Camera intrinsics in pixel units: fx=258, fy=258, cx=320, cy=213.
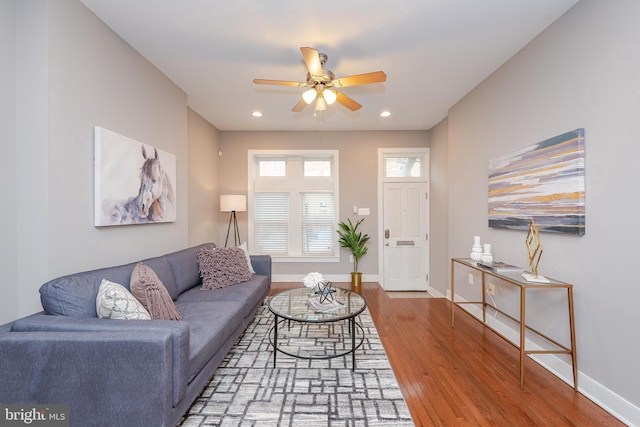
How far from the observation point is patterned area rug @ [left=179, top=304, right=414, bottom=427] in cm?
152

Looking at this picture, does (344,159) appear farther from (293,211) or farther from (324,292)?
(324,292)

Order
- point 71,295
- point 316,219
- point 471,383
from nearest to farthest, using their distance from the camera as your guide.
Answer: point 71,295 < point 471,383 < point 316,219

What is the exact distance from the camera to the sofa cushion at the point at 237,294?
2375mm

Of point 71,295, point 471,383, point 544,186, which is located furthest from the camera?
point 544,186

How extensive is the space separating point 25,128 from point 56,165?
0.26m

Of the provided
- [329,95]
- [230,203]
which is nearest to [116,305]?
[329,95]

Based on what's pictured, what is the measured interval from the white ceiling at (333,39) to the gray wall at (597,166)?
29cm

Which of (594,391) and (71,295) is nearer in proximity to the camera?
(71,295)

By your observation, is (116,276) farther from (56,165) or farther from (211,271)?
(211,271)

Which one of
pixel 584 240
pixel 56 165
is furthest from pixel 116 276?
pixel 584 240

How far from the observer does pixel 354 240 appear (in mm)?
4297

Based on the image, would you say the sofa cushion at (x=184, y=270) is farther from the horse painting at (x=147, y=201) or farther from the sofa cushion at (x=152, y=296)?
the sofa cushion at (x=152, y=296)

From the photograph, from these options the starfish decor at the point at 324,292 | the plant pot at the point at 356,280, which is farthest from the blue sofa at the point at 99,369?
the plant pot at the point at 356,280

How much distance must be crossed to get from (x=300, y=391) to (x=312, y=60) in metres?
2.34
